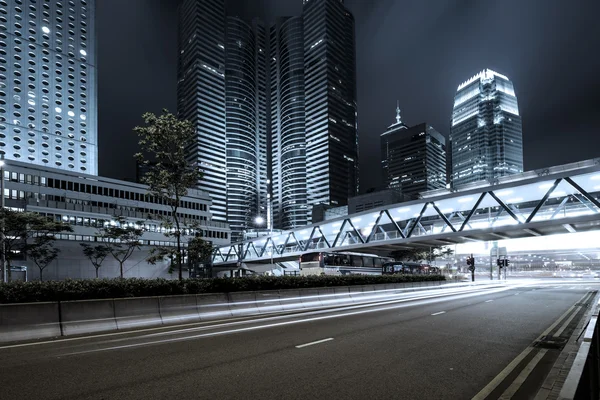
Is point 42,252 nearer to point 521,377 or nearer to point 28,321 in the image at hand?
point 28,321

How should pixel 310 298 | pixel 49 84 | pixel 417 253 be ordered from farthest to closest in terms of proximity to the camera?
1. pixel 49 84
2. pixel 417 253
3. pixel 310 298

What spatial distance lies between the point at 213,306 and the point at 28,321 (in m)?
6.46

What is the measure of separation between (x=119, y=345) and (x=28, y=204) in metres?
70.7

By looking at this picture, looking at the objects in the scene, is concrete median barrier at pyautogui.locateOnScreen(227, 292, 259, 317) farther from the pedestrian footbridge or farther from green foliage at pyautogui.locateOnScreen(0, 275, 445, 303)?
the pedestrian footbridge

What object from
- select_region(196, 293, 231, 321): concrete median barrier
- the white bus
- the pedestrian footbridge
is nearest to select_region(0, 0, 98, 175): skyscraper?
the white bus

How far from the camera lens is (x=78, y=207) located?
236 feet

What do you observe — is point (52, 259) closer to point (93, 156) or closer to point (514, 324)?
point (514, 324)

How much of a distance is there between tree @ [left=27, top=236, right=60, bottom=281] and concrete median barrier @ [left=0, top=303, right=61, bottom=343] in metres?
50.1

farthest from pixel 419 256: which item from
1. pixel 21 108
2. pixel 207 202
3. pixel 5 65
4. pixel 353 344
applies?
pixel 5 65

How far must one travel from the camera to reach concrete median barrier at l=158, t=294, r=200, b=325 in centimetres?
1361

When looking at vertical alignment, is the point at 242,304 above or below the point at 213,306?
below

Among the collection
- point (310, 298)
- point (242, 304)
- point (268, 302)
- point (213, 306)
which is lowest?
point (310, 298)

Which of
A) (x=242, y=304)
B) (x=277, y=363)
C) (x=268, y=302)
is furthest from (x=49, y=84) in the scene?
(x=277, y=363)

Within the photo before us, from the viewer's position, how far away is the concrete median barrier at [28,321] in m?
10.1
